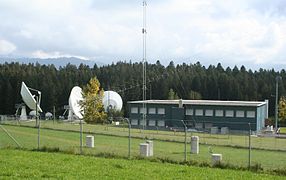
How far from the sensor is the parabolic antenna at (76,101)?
303 feet

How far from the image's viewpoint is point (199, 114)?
87.2 m

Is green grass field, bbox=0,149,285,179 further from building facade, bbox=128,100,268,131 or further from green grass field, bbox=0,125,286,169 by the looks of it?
building facade, bbox=128,100,268,131

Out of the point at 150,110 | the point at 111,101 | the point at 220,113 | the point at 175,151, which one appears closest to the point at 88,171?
the point at 175,151

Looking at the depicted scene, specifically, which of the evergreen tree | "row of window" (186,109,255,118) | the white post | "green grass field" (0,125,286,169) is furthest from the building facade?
the white post

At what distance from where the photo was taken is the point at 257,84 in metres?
126

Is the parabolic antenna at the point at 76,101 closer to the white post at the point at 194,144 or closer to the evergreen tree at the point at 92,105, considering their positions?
the evergreen tree at the point at 92,105

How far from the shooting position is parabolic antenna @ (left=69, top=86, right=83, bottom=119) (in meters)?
92.4

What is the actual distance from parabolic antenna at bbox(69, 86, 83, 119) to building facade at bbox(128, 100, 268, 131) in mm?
10040

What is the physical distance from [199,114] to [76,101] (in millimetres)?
23672

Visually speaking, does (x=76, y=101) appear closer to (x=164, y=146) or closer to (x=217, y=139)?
(x=217, y=139)

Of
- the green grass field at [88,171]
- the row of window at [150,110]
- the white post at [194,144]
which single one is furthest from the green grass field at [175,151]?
the row of window at [150,110]

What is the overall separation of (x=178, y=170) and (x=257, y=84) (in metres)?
113

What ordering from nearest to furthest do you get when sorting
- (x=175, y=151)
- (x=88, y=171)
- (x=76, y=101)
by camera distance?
(x=88, y=171)
(x=175, y=151)
(x=76, y=101)

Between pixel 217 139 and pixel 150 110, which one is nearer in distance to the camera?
pixel 217 139
